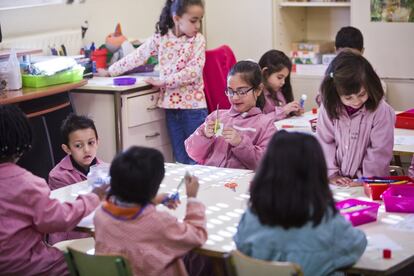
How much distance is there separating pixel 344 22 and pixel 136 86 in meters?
2.17

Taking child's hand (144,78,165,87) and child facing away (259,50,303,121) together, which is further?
child's hand (144,78,165,87)

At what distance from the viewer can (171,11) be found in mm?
5047

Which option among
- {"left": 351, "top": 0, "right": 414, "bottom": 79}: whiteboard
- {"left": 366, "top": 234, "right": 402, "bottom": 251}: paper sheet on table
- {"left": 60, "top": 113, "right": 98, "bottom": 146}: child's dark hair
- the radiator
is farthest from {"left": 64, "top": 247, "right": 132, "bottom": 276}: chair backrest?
{"left": 351, "top": 0, "right": 414, "bottom": 79}: whiteboard

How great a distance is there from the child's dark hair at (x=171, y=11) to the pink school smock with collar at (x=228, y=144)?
137 centimetres

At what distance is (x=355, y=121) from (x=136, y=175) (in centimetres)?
123

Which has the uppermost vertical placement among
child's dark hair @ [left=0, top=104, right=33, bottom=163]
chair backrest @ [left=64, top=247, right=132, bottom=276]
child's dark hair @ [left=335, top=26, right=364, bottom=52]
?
child's dark hair @ [left=335, top=26, right=364, bottom=52]

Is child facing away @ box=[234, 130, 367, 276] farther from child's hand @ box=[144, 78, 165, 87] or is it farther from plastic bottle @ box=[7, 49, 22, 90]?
child's hand @ box=[144, 78, 165, 87]

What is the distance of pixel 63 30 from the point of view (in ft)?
18.5

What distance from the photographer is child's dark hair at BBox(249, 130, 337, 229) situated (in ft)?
7.52

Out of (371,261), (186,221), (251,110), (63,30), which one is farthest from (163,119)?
(371,261)

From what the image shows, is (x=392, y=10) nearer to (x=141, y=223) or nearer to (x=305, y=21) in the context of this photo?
(x=305, y=21)

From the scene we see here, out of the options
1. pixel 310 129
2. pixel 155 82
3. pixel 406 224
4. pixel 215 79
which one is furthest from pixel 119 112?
pixel 406 224

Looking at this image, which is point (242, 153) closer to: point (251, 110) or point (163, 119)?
point (251, 110)

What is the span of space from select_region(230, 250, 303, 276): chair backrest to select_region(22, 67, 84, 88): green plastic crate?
2651 millimetres
